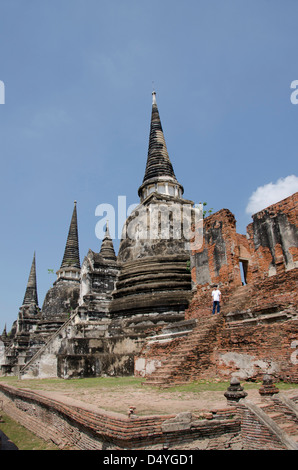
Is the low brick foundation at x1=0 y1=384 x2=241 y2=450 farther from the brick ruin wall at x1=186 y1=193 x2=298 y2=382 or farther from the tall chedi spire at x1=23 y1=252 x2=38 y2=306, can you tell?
the tall chedi spire at x1=23 y1=252 x2=38 y2=306

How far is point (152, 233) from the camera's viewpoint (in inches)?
714

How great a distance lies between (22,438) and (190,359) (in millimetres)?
4190

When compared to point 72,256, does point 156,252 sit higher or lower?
lower

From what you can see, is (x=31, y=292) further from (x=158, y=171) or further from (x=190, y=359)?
(x=190, y=359)

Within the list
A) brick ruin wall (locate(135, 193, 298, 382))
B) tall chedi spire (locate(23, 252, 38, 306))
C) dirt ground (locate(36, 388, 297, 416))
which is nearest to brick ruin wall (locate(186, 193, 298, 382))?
brick ruin wall (locate(135, 193, 298, 382))

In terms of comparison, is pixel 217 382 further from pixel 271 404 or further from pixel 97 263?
pixel 97 263

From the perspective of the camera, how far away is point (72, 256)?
2892 centimetres

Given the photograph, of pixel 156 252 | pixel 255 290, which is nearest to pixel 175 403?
pixel 255 290

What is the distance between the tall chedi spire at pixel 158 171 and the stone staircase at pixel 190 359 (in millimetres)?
12893

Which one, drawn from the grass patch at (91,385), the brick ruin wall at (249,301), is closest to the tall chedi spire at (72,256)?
the grass patch at (91,385)

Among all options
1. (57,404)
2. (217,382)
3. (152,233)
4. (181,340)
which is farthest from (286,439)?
(152,233)

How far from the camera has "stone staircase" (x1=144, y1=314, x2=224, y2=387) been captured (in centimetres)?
865

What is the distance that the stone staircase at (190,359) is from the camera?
340 inches

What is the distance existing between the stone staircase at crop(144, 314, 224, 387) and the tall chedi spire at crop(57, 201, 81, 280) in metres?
18.8
